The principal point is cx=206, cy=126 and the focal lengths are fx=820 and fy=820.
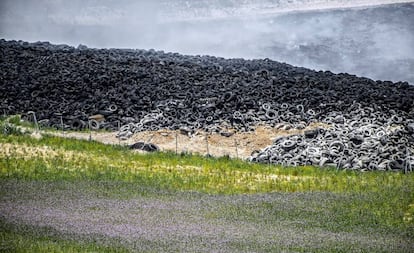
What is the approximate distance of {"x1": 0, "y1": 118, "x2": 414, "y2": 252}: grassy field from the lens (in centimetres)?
1891

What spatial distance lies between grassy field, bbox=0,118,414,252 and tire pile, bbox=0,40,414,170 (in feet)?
16.5

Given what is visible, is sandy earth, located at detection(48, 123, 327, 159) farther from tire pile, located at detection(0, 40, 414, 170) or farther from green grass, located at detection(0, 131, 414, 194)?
green grass, located at detection(0, 131, 414, 194)

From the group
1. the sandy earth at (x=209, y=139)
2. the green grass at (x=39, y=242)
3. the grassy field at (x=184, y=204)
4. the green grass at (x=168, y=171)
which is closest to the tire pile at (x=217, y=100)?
the sandy earth at (x=209, y=139)

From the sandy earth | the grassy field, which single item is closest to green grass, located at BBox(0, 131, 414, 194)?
the grassy field

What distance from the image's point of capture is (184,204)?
24.4 meters

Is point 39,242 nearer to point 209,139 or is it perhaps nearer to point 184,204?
point 184,204

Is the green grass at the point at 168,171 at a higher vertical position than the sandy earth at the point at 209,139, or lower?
lower

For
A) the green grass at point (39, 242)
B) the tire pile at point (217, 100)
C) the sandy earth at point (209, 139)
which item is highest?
the tire pile at point (217, 100)

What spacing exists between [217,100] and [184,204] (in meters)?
24.8

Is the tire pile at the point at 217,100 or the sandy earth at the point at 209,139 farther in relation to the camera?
the sandy earth at the point at 209,139

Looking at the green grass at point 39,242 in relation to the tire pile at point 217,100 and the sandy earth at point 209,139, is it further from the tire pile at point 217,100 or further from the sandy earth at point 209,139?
the sandy earth at point 209,139

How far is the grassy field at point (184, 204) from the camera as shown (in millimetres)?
18906

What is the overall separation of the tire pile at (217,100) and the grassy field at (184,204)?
5036mm

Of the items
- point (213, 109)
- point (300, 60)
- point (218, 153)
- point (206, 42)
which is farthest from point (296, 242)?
point (206, 42)
